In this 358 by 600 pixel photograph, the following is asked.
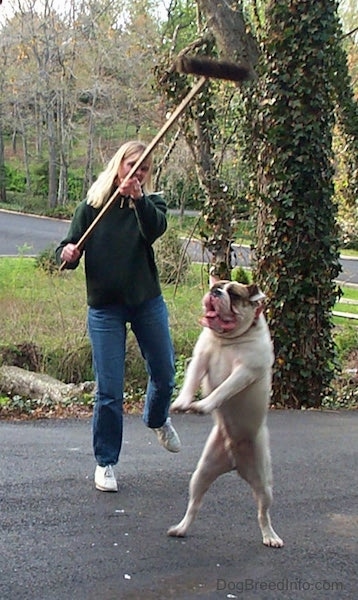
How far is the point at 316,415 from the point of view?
8.83m

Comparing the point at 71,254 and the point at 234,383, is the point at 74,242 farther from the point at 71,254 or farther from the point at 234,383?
the point at 234,383

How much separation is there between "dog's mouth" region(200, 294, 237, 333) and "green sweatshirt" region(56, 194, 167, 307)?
3.67 feet

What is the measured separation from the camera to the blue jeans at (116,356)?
4.92 metres

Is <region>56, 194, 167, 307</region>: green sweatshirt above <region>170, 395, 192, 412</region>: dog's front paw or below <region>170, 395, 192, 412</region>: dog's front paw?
above

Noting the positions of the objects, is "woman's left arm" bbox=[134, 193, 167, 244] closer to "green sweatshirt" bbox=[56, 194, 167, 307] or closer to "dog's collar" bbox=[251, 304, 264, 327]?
"green sweatshirt" bbox=[56, 194, 167, 307]

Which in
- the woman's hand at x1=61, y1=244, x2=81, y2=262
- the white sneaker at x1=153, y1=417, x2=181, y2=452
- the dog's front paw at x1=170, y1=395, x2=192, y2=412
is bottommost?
the white sneaker at x1=153, y1=417, x2=181, y2=452

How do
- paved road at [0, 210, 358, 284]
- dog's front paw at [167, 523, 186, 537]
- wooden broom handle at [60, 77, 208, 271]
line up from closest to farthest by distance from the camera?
wooden broom handle at [60, 77, 208, 271] → dog's front paw at [167, 523, 186, 537] → paved road at [0, 210, 358, 284]

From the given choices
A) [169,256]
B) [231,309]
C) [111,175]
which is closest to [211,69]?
[111,175]

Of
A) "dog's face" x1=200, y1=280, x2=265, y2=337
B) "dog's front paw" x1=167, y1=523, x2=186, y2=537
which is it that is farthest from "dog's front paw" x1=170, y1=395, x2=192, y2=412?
"dog's front paw" x1=167, y1=523, x2=186, y2=537

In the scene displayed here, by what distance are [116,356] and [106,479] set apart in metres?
0.78

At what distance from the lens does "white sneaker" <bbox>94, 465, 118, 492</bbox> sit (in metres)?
5.06

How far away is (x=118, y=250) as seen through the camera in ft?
15.8

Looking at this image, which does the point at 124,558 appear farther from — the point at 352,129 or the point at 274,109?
the point at 352,129

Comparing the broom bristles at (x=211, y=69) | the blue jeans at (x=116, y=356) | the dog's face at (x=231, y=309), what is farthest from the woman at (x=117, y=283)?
the dog's face at (x=231, y=309)
